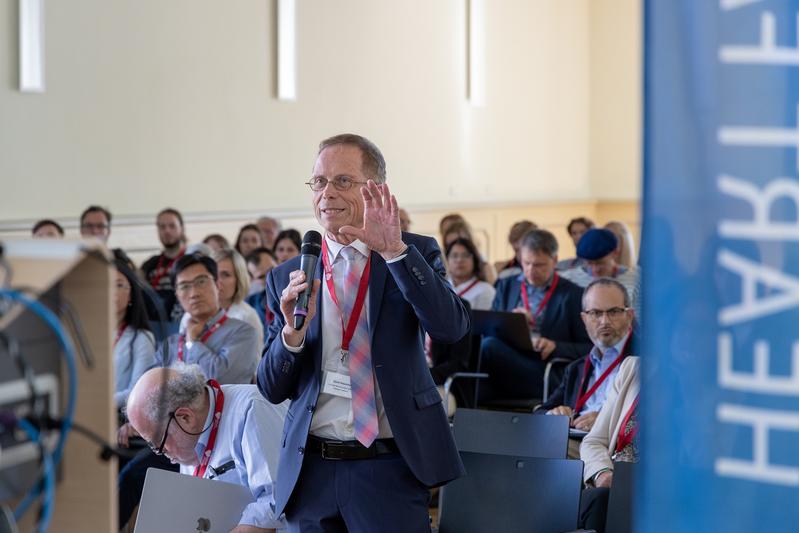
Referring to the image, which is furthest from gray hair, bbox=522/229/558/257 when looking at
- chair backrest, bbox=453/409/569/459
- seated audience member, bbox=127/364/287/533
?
seated audience member, bbox=127/364/287/533

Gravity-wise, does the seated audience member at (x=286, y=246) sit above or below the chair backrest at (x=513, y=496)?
above

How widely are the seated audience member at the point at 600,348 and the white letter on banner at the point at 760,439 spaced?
3.17m

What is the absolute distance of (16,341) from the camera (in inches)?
55.9

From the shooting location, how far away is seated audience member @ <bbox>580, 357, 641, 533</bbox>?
13.7 ft

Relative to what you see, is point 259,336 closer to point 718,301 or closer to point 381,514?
point 381,514

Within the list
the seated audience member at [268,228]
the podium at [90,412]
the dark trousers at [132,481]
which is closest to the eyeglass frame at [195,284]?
the dark trousers at [132,481]

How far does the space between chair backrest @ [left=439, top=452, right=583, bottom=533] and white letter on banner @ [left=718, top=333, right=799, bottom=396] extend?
205 centimetres

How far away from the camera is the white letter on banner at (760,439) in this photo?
1438 millimetres

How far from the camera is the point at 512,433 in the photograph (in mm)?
4129

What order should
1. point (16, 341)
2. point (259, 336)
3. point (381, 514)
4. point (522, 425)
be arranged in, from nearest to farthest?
point (16, 341)
point (381, 514)
point (522, 425)
point (259, 336)

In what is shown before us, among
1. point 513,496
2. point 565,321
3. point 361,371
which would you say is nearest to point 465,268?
point 565,321

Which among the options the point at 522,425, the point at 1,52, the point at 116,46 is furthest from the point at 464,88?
the point at 522,425

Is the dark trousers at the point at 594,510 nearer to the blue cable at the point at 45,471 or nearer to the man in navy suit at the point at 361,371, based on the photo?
the man in navy suit at the point at 361,371

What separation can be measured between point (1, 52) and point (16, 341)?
25.5 feet
